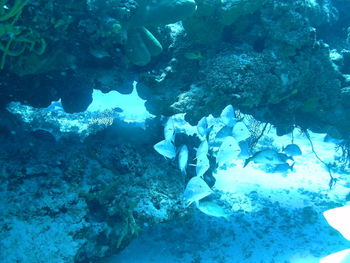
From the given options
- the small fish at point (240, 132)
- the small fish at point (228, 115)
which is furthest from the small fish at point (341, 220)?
the small fish at point (228, 115)

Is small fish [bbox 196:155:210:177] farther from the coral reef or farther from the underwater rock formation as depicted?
the underwater rock formation

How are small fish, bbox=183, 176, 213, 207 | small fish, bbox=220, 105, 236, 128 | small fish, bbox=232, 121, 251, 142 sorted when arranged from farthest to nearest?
small fish, bbox=220, 105, 236, 128 → small fish, bbox=232, 121, 251, 142 → small fish, bbox=183, 176, 213, 207

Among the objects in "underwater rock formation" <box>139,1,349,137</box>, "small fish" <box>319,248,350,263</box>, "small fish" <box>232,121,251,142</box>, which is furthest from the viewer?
"underwater rock formation" <box>139,1,349,137</box>

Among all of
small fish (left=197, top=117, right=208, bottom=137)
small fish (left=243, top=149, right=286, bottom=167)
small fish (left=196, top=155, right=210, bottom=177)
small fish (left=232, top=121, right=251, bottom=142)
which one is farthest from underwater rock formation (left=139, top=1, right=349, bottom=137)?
small fish (left=196, top=155, right=210, bottom=177)

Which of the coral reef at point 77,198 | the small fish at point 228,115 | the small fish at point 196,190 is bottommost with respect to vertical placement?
the coral reef at point 77,198

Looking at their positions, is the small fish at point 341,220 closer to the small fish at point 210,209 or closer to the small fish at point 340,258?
the small fish at point 340,258

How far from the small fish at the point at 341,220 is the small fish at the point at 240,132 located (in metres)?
2.78

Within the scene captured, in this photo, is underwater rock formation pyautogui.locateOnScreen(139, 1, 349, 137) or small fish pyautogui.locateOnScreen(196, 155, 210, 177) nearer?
small fish pyautogui.locateOnScreen(196, 155, 210, 177)

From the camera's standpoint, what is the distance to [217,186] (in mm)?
7668

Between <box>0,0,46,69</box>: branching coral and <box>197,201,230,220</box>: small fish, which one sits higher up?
<box>0,0,46,69</box>: branching coral

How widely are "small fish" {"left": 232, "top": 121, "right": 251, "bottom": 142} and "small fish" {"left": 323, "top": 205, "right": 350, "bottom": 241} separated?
278 cm

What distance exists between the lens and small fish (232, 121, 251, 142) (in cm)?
511

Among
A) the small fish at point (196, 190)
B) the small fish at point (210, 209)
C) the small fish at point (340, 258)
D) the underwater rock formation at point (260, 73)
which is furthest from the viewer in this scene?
the underwater rock formation at point (260, 73)

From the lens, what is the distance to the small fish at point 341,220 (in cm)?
229
